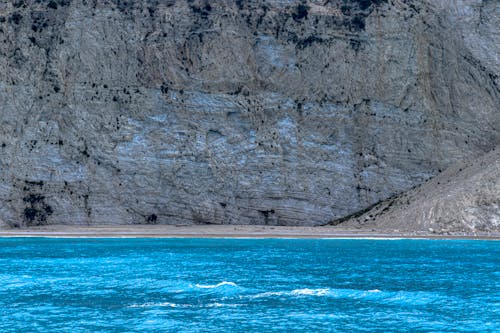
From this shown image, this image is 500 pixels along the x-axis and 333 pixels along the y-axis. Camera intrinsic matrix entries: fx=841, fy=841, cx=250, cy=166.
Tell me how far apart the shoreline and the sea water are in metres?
8.55

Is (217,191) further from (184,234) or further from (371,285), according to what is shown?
(371,285)

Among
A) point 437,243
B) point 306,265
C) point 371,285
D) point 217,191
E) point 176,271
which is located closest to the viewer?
point 371,285

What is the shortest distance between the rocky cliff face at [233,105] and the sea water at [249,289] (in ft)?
54.1

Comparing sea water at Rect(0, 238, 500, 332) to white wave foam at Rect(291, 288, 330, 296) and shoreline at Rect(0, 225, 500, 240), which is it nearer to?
white wave foam at Rect(291, 288, 330, 296)

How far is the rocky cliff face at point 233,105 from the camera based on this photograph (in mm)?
70062

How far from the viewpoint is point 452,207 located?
62281mm

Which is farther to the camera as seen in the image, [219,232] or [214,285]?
[219,232]

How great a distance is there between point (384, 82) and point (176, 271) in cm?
4066

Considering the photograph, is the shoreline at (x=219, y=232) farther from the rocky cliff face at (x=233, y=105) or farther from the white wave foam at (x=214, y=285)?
the white wave foam at (x=214, y=285)

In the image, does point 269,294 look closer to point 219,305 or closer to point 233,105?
point 219,305

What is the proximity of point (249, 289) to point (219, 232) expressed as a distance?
112ft

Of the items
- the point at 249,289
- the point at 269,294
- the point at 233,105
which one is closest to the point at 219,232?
the point at 233,105

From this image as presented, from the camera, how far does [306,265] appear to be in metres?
42.2

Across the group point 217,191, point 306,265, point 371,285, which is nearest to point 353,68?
point 217,191
